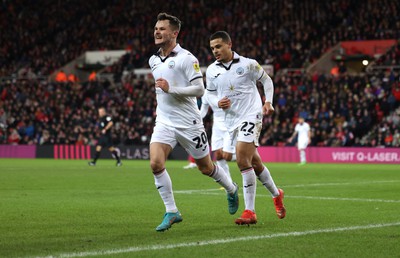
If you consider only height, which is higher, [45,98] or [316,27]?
[316,27]

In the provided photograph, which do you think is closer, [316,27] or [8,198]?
[8,198]

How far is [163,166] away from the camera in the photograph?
9.05 metres

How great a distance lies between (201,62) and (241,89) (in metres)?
32.2

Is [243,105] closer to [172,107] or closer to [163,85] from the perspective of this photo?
[172,107]

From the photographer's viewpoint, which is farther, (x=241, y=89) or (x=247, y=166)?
(x=241, y=89)

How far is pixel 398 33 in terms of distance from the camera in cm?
3869

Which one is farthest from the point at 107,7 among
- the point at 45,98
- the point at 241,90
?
the point at 241,90

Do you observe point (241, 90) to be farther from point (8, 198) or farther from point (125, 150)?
point (125, 150)

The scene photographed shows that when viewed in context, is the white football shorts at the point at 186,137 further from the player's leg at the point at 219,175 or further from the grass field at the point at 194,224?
the grass field at the point at 194,224

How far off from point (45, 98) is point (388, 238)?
37.4 metres

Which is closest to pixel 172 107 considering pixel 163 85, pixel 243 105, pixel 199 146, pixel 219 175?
pixel 163 85

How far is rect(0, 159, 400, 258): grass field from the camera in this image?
7.26 metres

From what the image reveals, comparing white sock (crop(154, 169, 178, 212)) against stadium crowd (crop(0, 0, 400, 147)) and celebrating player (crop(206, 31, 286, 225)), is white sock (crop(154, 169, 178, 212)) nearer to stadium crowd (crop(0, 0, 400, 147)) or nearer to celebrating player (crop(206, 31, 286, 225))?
celebrating player (crop(206, 31, 286, 225))

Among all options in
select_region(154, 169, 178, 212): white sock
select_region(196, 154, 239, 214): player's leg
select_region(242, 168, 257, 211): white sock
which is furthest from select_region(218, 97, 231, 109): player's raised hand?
select_region(154, 169, 178, 212): white sock
